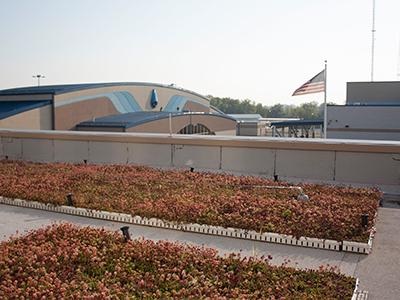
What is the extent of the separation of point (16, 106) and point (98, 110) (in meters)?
6.73

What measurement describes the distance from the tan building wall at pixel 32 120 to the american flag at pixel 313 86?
19.4m

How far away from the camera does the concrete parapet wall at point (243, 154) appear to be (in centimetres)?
1325

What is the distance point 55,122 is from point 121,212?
25.3 m

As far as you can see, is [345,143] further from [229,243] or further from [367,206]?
[229,243]

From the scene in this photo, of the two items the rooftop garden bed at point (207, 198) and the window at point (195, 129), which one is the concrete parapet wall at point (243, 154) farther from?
the window at point (195, 129)

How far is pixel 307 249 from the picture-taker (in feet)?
24.8

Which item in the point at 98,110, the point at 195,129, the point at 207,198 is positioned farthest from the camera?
the point at 195,129

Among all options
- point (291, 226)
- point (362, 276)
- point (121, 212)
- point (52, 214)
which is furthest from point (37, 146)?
point (362, 276)

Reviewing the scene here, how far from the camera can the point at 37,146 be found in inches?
765

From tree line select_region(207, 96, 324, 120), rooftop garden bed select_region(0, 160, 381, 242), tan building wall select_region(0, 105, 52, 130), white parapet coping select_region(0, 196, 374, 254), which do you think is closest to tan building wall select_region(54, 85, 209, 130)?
tan building wall select_region(0, 105, 52, 130)

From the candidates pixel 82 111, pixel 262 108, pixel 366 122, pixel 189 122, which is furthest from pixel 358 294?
pixel 262 108

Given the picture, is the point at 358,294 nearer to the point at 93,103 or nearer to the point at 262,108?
the point at 93,103

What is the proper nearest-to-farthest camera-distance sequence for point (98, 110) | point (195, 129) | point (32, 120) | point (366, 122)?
point (366, 122), point (32, 120), point (98, 110), point (195, 129)

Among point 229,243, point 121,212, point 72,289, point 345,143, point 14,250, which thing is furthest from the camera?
point 345,143
